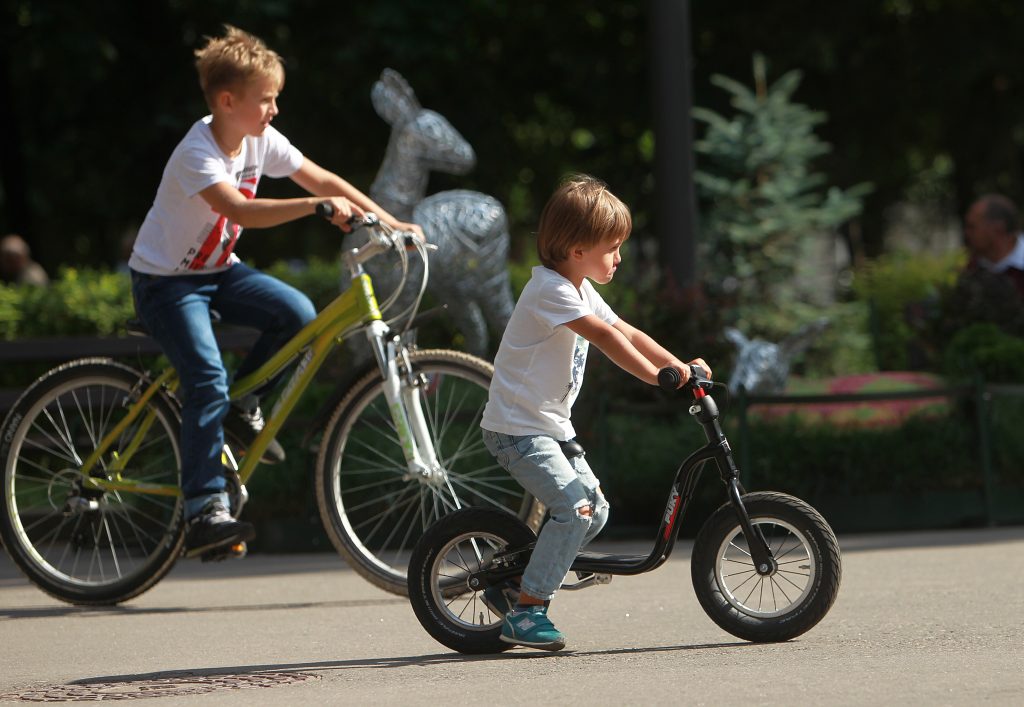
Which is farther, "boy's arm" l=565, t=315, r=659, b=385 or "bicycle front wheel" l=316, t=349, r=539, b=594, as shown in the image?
"bicycle front wheel" l=316, t=349, r=539, b=594

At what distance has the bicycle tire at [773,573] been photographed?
17.5ft

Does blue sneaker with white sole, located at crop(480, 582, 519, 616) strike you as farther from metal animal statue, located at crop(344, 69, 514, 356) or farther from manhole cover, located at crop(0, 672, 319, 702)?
metal animal statue, located at crop(344, 69, 514, 356)

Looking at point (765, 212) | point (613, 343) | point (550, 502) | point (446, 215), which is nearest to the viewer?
point (613, 343)

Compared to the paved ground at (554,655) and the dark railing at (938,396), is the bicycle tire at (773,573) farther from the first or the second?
the dark railing at (938,396)

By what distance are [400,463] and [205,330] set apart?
99 centimetres

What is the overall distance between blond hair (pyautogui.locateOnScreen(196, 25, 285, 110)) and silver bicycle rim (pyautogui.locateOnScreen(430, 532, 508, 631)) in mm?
2007

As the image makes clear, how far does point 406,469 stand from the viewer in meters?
6.57

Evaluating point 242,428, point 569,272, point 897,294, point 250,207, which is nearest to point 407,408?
point 242,428

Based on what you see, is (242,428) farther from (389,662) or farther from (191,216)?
(389,662)

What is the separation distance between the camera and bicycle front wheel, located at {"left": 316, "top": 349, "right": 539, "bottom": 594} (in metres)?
6.55

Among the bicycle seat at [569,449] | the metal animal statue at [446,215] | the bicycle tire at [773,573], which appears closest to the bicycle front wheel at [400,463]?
the bicycle seat at [569,449]

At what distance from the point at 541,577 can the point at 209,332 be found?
1903 millimetres

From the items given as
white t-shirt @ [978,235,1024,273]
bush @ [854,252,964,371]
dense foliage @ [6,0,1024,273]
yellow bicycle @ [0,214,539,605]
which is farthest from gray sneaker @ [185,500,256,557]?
dense foliage @ [6,0,1024,273]

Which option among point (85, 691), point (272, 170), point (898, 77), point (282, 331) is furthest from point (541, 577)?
point (898, 77)
